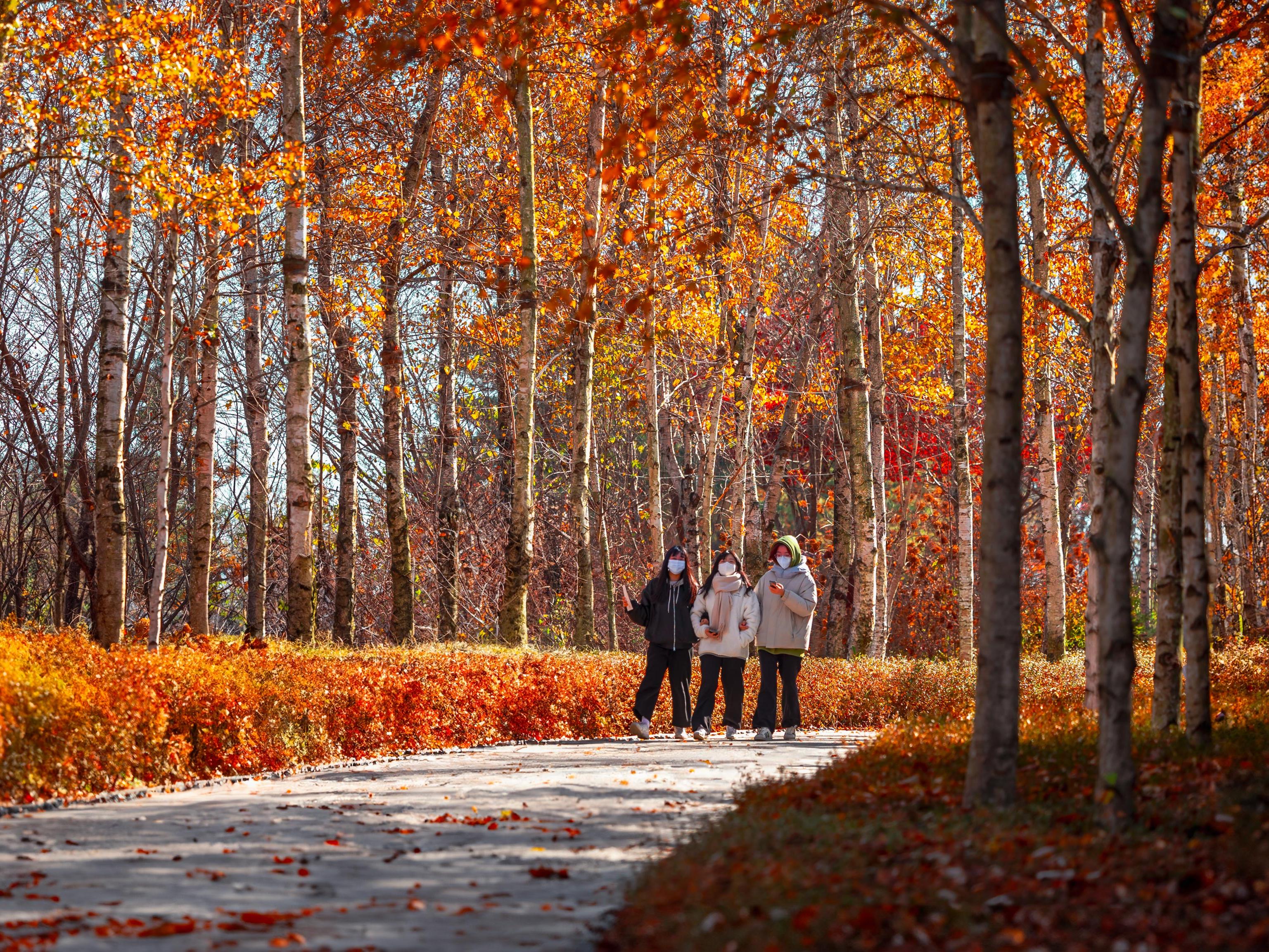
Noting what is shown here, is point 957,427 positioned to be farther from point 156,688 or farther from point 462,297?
point 156,688

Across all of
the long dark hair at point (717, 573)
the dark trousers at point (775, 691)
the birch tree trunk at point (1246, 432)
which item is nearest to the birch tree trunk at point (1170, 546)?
the dark trousers at point (775, 691)

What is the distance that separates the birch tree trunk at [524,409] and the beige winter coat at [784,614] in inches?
229

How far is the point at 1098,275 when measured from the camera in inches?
438

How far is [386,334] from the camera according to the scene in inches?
819

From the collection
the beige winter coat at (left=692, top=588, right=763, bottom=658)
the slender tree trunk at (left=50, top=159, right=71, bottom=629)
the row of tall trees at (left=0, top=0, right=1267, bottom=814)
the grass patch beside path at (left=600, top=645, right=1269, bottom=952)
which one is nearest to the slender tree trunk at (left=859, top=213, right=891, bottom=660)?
the row of tall trees at (left=0, top=0, right=1267, bottom=814)

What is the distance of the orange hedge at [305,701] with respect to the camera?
29.7 feet

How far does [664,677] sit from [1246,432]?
12398 mm

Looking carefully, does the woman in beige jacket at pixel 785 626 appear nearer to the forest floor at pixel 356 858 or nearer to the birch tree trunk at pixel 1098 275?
the forest floor at pixel 356 858

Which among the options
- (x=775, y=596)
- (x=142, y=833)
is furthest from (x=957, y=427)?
(x=142, y=833)

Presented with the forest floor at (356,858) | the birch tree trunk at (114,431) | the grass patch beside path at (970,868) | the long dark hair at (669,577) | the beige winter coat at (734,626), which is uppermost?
the birch tree trunk at (114,431)

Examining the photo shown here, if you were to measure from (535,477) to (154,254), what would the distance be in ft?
50.2

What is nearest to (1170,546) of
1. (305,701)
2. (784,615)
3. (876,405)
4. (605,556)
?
(784,615)

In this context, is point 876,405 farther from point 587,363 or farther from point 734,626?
point 734,626

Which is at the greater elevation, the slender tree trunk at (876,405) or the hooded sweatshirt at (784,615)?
the slender tree trunk at (876,405)
